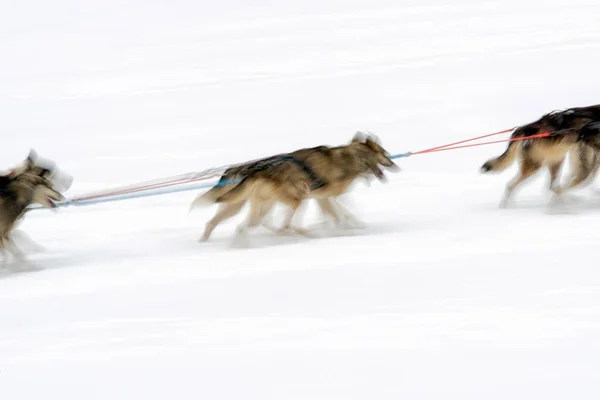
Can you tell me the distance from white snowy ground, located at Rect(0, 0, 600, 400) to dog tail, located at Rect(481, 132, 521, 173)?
211 mm

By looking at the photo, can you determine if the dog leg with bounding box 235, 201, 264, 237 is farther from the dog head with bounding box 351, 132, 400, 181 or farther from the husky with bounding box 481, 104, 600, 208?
the husky with bounding box 481, 104, 600, 208

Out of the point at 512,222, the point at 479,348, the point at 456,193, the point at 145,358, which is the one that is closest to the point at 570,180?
the point at 512,222

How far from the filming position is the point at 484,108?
8.86 m

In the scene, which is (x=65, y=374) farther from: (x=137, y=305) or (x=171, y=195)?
(x=171, y=195)

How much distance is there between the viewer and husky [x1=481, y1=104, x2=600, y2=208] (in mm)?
5535

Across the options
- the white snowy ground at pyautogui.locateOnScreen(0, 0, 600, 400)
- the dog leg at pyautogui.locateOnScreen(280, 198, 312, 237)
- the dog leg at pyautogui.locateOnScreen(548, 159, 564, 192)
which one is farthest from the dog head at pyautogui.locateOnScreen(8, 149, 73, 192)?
the dog leg at pyautogui.locateOnScreen(548, 159, 564, 192)

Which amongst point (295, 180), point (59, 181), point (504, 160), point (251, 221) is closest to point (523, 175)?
point (504, 160)

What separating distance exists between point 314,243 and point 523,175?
4.18ft

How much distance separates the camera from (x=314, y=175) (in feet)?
17.1

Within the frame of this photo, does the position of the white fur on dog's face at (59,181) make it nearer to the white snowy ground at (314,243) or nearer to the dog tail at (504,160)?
the white snowy ground at (314,243)

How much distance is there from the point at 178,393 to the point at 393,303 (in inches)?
40.2

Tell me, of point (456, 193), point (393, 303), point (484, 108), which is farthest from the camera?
point (484, 108)

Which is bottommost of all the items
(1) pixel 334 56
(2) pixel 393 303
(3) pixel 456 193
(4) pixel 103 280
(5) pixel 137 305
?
(2) pixel 393 303

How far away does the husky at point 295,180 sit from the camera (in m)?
5.14
